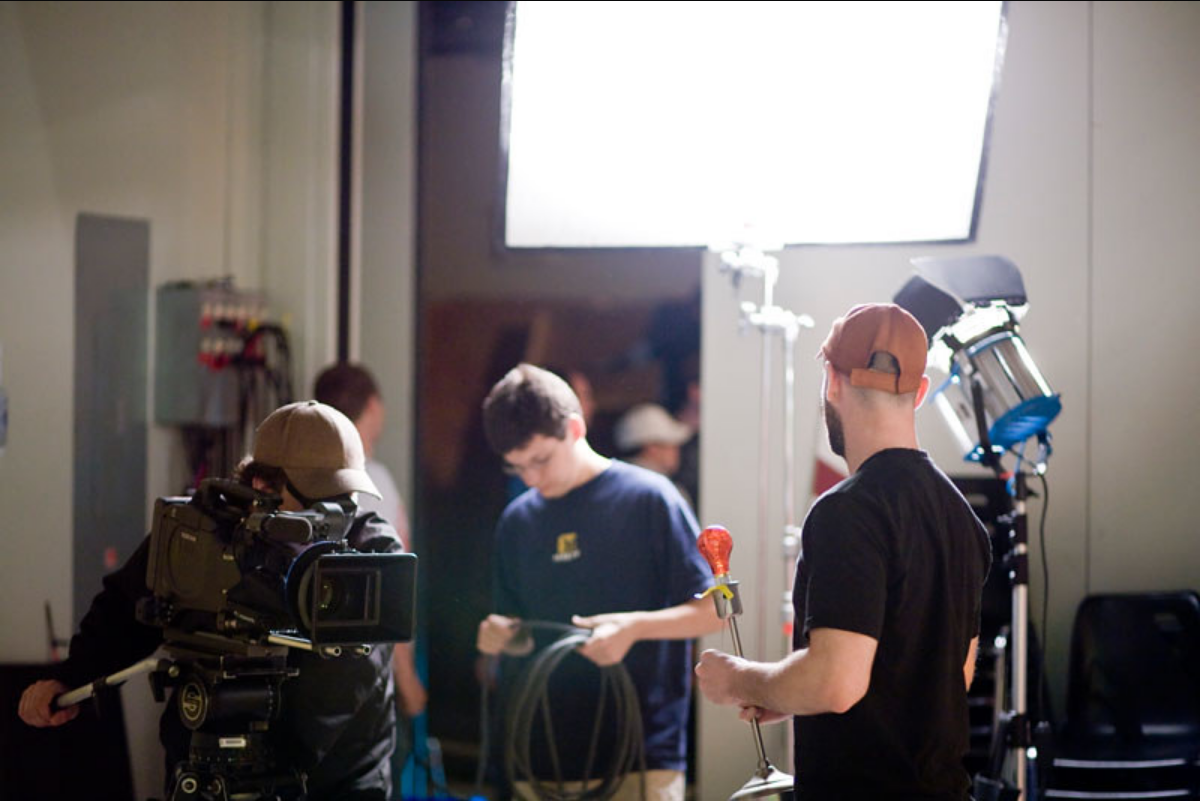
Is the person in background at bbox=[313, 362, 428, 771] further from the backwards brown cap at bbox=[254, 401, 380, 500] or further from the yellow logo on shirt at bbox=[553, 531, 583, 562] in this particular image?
the backwards brown cap at bbox=[254, 401, 380, 500]

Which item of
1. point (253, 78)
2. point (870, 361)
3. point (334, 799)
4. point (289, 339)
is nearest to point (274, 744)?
point (334, 799)

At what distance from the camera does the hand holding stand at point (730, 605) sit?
212cm

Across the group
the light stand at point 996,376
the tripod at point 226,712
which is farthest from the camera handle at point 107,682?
the light stand at point 996,376

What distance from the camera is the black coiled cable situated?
9.17ft

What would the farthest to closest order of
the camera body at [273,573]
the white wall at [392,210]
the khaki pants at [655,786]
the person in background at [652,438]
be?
the white wall at [392,210] → the person in background at [652,438] → the khaki pants at [655,786] → the camera body at [273,573]

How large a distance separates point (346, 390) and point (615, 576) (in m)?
1.22

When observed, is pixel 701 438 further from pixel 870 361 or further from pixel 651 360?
pixel 870 361

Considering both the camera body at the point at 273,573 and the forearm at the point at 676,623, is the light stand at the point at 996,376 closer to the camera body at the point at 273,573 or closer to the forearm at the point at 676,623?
the forearm at the point at 676,623

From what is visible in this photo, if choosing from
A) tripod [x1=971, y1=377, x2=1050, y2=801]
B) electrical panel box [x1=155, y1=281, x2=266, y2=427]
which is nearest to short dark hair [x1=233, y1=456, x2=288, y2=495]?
tripod [x1=971, y1=377, x2=1050, y2=801]

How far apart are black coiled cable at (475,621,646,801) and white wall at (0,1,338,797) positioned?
143cm

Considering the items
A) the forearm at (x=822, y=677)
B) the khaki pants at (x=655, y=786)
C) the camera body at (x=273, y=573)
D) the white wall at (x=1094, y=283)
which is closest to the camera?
the forearm at (x=822, y=677)

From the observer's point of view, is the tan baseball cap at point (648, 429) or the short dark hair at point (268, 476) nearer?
the short dark hair at point (268, 476)

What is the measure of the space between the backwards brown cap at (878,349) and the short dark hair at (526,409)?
0.99m

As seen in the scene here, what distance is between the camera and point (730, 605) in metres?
2.16
